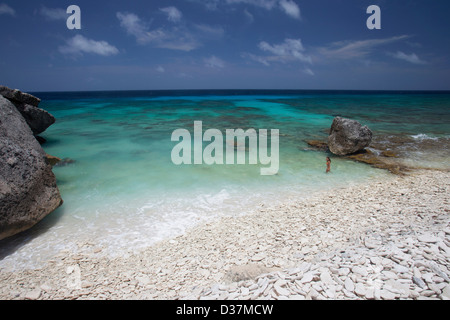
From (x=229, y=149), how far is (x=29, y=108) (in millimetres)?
12486

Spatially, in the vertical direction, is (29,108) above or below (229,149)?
above

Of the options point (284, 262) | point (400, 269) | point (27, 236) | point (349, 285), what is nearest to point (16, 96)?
point (27, 236)

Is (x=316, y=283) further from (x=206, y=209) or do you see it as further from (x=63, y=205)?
(x=63, y=205)

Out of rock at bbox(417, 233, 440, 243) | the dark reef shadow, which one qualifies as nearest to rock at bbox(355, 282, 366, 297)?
rock at bbox(417, 233, 440, 243)

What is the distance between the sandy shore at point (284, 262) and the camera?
3.98m

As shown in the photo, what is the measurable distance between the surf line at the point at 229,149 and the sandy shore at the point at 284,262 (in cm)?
526

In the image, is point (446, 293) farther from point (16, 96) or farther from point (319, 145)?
point (16, 96)

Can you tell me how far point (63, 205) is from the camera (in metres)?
8.62

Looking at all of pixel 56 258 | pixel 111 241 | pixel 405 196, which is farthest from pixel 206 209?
pixel 405 196

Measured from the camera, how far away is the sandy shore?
3.98 meters

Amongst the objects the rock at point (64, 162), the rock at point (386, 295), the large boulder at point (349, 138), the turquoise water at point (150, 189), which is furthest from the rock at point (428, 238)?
the rock at point (64, 162)

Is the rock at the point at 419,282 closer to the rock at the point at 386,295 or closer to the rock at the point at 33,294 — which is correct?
the rock at the point at 386,295

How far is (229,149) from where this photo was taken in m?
16.2
